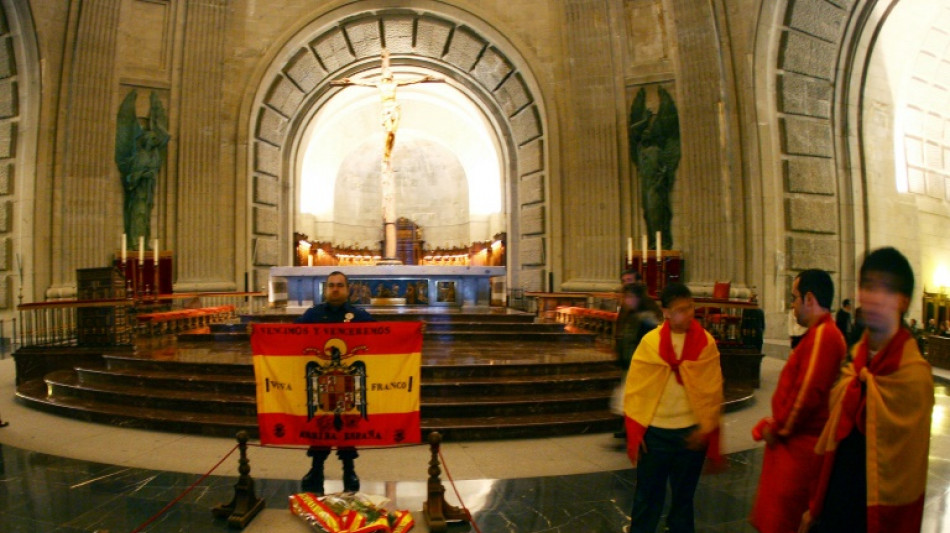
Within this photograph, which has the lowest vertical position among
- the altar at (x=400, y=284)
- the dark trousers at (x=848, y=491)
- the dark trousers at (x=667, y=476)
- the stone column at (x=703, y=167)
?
the dark trousers at (x=667, y=476)

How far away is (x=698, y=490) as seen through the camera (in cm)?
382

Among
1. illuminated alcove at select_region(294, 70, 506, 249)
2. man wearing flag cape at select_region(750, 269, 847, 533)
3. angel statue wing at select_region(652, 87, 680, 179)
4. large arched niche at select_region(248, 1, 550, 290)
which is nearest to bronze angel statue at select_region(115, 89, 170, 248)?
large arched niche at select_region(248, 1, 550, 290)

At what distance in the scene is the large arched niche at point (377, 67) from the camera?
14.7 meters

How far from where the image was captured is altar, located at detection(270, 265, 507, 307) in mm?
11352

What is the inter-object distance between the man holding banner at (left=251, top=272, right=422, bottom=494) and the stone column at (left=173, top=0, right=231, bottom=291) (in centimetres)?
1090

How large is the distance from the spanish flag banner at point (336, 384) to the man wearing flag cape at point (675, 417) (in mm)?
1481

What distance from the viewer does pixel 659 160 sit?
12617 mm

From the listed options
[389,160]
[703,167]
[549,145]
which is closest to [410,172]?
[549,145]

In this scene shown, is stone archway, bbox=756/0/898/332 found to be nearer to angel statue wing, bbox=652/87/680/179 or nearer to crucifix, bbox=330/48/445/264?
angel statue wing, bbox=652/87/680/179

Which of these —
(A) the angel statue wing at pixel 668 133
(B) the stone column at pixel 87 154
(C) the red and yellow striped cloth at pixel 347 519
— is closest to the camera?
(C) the red and yellow striped cloth at pixel 347 519

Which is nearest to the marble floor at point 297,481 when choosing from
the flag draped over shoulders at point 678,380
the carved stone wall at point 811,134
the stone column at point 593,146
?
the flag draped over shoulders at point 678,380

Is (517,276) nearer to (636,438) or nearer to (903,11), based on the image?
(903,11)

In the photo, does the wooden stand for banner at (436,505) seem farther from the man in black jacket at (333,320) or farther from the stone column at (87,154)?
the stone column at (87,154)

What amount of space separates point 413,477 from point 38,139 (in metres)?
13.0
